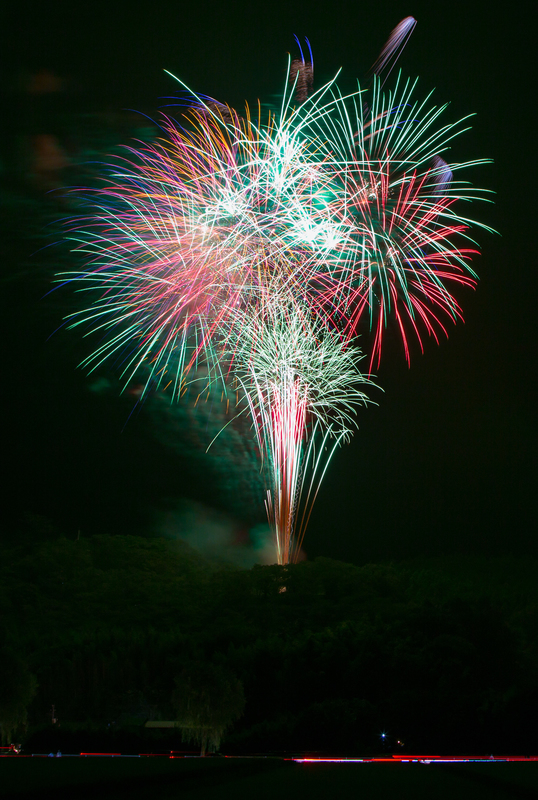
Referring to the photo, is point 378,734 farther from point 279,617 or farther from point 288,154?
point 288,154

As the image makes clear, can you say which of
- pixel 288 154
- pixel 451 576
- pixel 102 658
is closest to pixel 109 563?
pixel 102 658

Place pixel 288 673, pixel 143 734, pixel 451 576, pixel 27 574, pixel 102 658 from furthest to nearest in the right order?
pixel 451 576, pixel 27 574, pixel 102 658, pixel 288 673, pixel 143 734

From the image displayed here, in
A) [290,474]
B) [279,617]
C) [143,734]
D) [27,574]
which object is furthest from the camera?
[27,574]

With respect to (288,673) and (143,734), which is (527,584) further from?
(143,734)

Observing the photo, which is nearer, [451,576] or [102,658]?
[102,658]

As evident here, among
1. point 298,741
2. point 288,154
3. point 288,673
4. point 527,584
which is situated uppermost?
point 288,154

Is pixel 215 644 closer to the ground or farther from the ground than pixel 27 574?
closer to the ground
